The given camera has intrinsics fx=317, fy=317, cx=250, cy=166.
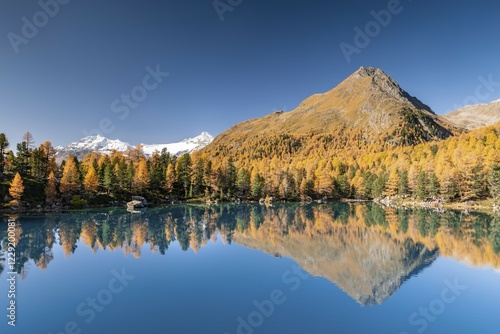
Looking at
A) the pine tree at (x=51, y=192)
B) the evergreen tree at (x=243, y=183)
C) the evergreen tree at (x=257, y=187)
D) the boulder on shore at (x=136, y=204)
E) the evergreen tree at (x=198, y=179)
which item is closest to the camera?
the pine tree at (x=51, y=192)

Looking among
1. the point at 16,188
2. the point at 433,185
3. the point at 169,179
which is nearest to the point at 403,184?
the point at 433,185

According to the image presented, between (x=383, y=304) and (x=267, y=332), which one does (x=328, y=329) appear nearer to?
(x=267, y=332)

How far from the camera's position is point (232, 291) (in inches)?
983

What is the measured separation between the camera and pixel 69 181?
276ft

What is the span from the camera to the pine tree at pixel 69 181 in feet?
270

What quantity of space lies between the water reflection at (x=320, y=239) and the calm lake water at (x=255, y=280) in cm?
20

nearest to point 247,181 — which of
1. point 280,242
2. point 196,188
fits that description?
point 196,188

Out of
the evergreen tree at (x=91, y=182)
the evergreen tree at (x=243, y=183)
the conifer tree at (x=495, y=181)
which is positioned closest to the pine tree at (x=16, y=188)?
the evergreen tree at (x=91, y=182)

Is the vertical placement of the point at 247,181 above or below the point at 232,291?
above

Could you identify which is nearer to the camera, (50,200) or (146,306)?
(146,306)

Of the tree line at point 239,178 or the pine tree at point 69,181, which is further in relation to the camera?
the pine tree at point 69,181

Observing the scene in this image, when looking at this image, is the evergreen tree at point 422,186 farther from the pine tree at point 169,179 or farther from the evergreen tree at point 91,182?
the evergreen tree at point 91,182

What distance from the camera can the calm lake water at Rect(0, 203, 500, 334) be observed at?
19.3m

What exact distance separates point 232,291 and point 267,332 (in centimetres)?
736
